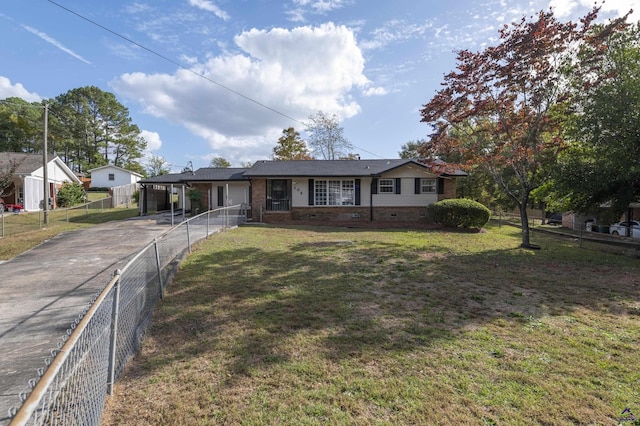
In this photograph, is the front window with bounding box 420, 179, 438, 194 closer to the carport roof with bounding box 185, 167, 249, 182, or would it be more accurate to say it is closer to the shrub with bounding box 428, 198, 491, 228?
the shrub with bounding box 428, 198, 491, 228

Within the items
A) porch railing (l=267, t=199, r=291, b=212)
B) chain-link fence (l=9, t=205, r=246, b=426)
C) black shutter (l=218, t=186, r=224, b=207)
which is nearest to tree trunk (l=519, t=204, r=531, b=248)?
porch railing (l=267, t=199, r=291, b=212)

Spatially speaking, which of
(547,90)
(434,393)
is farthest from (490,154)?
(434,393)

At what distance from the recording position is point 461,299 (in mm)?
5699

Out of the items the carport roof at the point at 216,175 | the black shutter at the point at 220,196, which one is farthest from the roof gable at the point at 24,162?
the black shutter at the point at 220,196

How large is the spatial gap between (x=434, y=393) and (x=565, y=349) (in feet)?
6.91

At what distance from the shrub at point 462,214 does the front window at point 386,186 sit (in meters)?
3.41

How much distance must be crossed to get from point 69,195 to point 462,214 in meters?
30.2

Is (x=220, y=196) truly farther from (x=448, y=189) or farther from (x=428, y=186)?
(x=448, y=189)

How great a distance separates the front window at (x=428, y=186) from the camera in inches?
762

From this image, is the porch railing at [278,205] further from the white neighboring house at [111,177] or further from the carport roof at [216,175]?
the white neighboring house at [111,177]

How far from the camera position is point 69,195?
26688 mm

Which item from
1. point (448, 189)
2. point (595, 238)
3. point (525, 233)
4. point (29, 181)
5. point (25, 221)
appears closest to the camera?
point (525, 233)

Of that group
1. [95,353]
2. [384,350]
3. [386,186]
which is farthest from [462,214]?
[95,353]

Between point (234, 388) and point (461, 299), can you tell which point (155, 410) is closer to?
point (234, 388)
